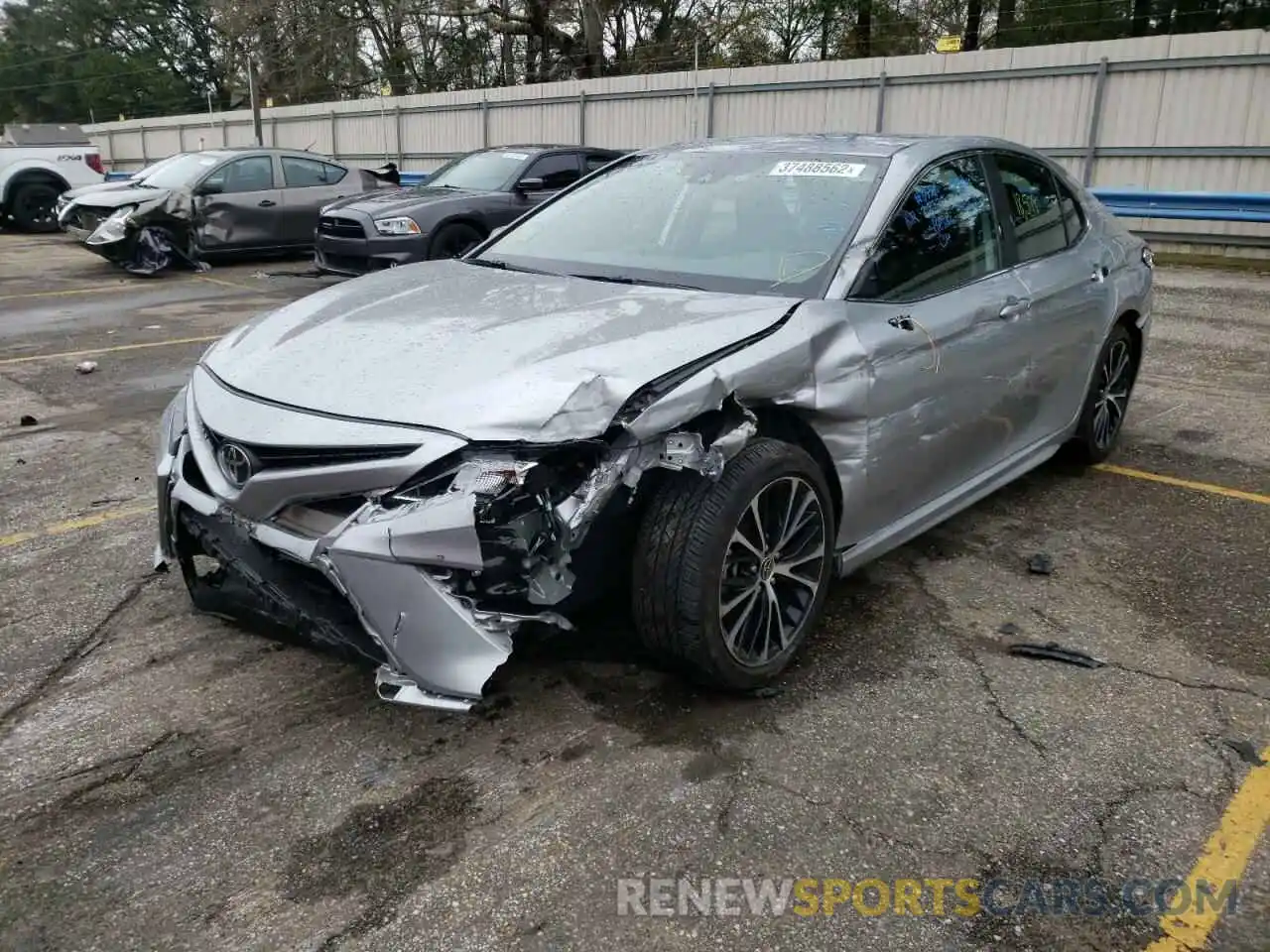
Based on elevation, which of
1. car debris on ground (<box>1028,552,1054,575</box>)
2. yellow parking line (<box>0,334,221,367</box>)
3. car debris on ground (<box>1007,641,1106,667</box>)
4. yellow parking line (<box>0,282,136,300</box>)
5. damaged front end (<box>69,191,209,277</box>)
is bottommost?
yellow parking line (<box>0,282,136,300</box>)

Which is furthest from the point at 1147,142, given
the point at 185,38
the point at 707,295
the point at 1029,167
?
the point at 185,38

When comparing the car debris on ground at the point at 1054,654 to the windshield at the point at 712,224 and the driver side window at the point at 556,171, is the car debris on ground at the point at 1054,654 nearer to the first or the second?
the windshield at the point at 712,224

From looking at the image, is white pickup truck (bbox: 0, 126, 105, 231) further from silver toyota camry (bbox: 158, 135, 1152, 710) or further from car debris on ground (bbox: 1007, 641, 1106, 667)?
car debris on ground (bbox: 1007, 641, 1106, 667)

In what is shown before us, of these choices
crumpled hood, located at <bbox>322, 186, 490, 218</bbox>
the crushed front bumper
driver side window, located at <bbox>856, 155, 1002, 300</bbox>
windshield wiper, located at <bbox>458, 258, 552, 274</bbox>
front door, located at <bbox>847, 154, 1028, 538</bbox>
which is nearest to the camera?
the crushed front bumper

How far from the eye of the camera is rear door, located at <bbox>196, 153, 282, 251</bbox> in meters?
13.4

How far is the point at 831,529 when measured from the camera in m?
3.33

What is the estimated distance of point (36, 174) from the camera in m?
18.1

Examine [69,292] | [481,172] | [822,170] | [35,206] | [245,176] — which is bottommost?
[69,292]

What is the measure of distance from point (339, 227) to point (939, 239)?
8.39 m

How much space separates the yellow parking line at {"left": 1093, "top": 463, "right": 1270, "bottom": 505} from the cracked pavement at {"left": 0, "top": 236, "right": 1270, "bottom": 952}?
0.67 metres

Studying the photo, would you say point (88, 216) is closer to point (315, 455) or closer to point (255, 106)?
point (315, 455)

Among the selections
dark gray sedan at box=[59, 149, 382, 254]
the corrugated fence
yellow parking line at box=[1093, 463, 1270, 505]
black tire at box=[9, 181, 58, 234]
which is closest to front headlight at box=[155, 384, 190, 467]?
yellow parking line at box=[1093, 463, 1270, 505]

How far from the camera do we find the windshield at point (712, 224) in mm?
3619

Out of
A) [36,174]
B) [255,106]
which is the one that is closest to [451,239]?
[36,174]
